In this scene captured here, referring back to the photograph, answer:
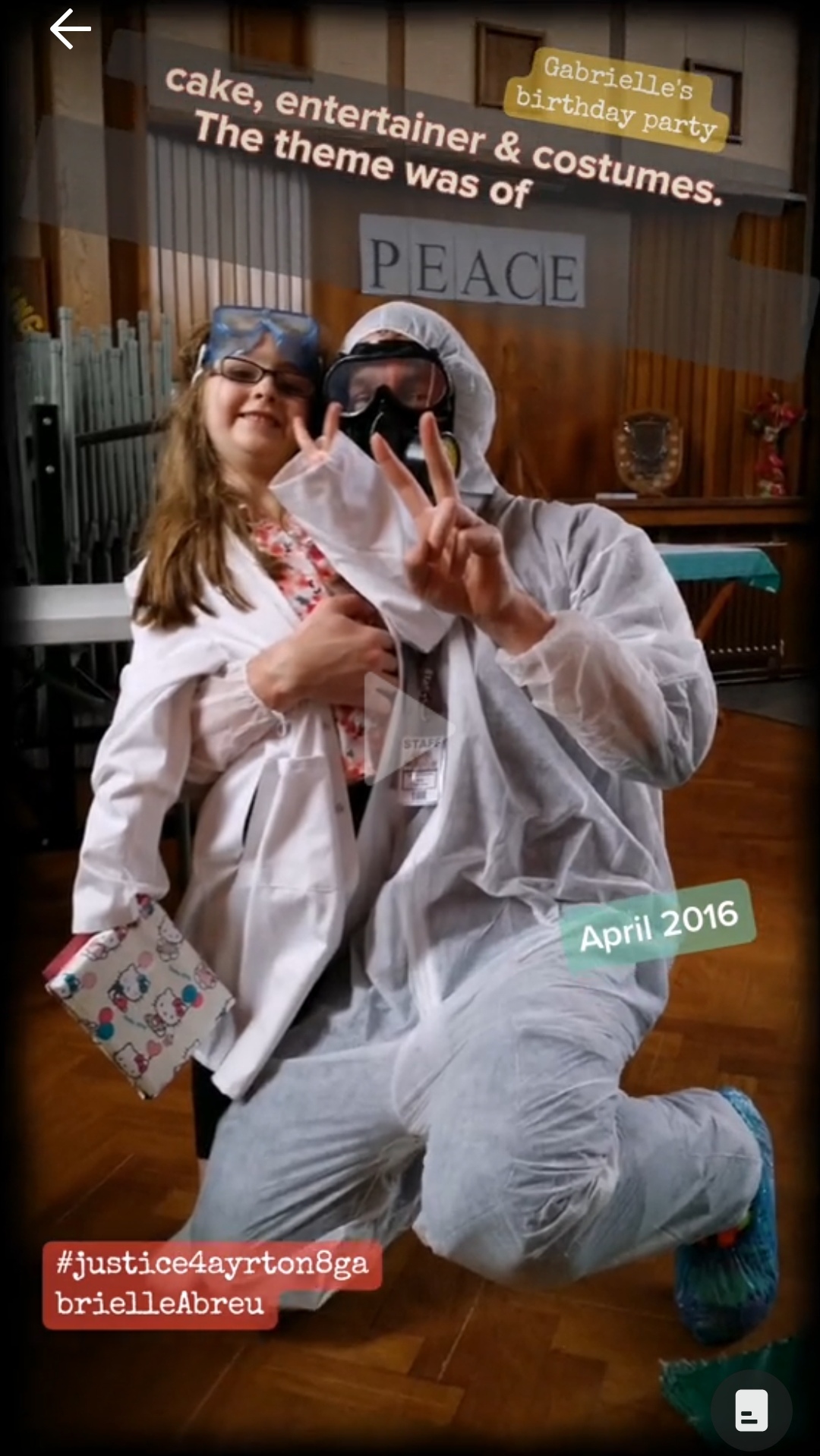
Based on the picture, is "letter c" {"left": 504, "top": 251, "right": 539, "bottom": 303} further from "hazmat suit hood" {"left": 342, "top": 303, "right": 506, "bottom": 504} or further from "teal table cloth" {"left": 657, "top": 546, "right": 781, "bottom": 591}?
"teal table cloth" {"left": 657, "top": 546, "right": 781, "bottom": 591}

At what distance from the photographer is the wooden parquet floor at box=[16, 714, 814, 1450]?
2.51 feet

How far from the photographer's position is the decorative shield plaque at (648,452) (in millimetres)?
755

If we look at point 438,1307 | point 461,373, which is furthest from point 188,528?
A: point 438,1307

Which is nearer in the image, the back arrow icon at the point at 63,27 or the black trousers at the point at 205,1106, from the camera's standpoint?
the back arrow icon at the point at 63,27

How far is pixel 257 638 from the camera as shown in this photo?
76 cm

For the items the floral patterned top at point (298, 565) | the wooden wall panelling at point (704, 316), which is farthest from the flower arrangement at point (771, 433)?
the floral patterned top at point (298, 565)

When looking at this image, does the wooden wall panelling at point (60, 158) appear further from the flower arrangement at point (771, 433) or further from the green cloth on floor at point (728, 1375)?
the green cloth on floor at point (728, 1375)

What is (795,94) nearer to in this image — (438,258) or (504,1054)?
(438,258)

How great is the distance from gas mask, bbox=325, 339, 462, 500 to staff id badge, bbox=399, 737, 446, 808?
14 centimetres

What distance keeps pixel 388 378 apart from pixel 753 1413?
60 cm

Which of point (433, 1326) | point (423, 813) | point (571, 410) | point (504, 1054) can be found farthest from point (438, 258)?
point (433, 1326)

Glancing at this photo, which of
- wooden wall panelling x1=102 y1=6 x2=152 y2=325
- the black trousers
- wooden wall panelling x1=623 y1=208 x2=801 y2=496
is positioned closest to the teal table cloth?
wooden wall panelling x1=623 y1=208 x2=801 y2=496

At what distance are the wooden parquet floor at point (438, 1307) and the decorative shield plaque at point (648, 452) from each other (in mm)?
147

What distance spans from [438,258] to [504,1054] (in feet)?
1.46
